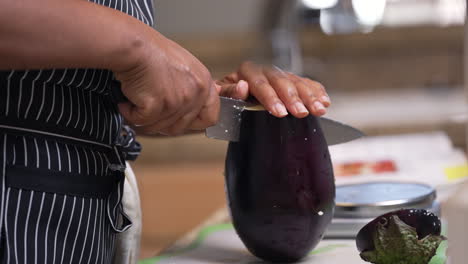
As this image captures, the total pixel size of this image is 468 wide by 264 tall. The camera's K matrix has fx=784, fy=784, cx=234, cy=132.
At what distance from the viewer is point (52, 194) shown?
A: 0.63 metres

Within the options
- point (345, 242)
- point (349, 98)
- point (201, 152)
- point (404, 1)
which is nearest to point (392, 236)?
point (345, 242)

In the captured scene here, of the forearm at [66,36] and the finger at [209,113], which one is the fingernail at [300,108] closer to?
the finger at [209,113]

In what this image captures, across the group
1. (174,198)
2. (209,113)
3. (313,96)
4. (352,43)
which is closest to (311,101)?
(313,96)

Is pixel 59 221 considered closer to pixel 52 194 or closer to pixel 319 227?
pixel 52 194

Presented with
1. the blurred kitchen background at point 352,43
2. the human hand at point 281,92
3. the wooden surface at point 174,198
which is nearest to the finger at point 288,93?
the human hand at point 281,92

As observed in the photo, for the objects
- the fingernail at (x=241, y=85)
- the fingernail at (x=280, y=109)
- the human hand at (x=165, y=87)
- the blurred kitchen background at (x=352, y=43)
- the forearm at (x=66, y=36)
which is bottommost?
the blurred kitchen background at (x=352, y=43)

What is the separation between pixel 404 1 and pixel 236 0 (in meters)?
0.74

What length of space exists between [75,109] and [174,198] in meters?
1.57

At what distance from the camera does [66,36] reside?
55 centimetres

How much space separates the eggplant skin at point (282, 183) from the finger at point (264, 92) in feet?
0.04

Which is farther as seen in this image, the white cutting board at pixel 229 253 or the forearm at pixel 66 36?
the white cutting board at pixel 229 253

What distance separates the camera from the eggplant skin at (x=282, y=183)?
0.74 meters

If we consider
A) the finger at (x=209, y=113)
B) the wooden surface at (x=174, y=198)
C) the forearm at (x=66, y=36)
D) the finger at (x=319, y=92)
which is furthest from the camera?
the wooden surface at (x=174, y=198)

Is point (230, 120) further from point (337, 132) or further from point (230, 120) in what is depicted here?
point (337, 132)
